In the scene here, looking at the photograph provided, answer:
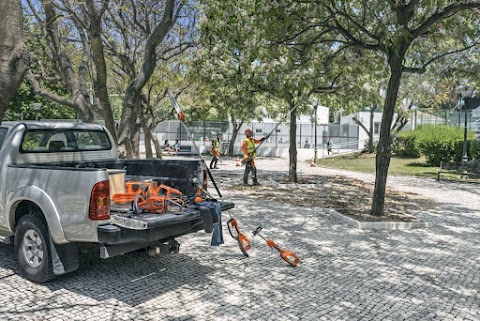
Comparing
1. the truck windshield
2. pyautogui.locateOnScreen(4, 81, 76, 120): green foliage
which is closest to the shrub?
the truck windshield

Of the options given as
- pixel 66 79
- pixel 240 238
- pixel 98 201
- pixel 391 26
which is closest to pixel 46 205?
pixel 98 201

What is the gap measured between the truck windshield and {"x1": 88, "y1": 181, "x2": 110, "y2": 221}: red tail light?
5.83 feet

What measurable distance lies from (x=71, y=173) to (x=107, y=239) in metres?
0.75

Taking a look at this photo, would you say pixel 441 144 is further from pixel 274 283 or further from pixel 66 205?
pixel 66 205

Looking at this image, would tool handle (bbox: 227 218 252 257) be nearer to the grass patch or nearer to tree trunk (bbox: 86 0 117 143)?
tree trunk (bbox: 86 0 117 143)

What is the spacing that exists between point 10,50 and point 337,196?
31.6ft

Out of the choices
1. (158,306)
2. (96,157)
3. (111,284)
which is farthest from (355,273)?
(96,157)

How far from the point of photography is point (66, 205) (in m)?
4.39

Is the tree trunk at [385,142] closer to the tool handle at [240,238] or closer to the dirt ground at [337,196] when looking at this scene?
the dirt ground at [337,196]

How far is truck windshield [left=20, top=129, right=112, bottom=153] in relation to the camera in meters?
5.60

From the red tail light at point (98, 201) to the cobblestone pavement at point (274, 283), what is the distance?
0.75 m

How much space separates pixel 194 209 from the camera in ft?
16.6

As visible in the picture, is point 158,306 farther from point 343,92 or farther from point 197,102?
point 197,102

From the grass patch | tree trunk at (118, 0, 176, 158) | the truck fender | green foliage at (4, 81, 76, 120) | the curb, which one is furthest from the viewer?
green foliage at (4, 81, 76, 120)
